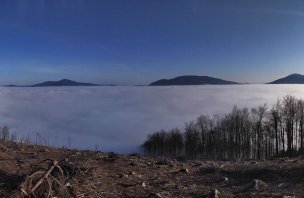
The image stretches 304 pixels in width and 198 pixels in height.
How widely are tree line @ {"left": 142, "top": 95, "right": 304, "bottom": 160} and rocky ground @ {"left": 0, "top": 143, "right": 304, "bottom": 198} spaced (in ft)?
248

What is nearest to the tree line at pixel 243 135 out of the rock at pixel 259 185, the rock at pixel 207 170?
the rock at pixel 207 170

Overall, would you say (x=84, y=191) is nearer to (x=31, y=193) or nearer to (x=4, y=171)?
(x=31, y=193)

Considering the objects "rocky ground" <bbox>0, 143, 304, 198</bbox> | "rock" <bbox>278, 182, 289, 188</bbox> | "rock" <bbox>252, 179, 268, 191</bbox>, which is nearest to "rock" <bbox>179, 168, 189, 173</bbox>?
"rocky ground" <bbox>0, 143, 304, 198</bbox>

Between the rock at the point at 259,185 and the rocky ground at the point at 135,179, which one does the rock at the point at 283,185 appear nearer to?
the rocky ground at the point at 135,179

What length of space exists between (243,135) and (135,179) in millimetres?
92006

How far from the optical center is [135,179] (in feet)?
37.4

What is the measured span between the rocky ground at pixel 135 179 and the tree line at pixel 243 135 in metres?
75.5

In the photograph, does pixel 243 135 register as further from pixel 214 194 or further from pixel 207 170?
pixel 214 194

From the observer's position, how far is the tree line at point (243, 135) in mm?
89750

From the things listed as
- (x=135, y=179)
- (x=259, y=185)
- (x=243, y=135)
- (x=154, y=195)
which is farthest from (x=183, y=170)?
(x=243, y=135)

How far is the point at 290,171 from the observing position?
11.6 metres

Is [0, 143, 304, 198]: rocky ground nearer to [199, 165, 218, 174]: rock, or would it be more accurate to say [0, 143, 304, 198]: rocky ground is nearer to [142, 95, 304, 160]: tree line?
[199, 165, 218, 174]: rock

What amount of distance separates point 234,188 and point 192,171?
2.92m

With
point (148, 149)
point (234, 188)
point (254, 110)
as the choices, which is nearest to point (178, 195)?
point (234, 188)
